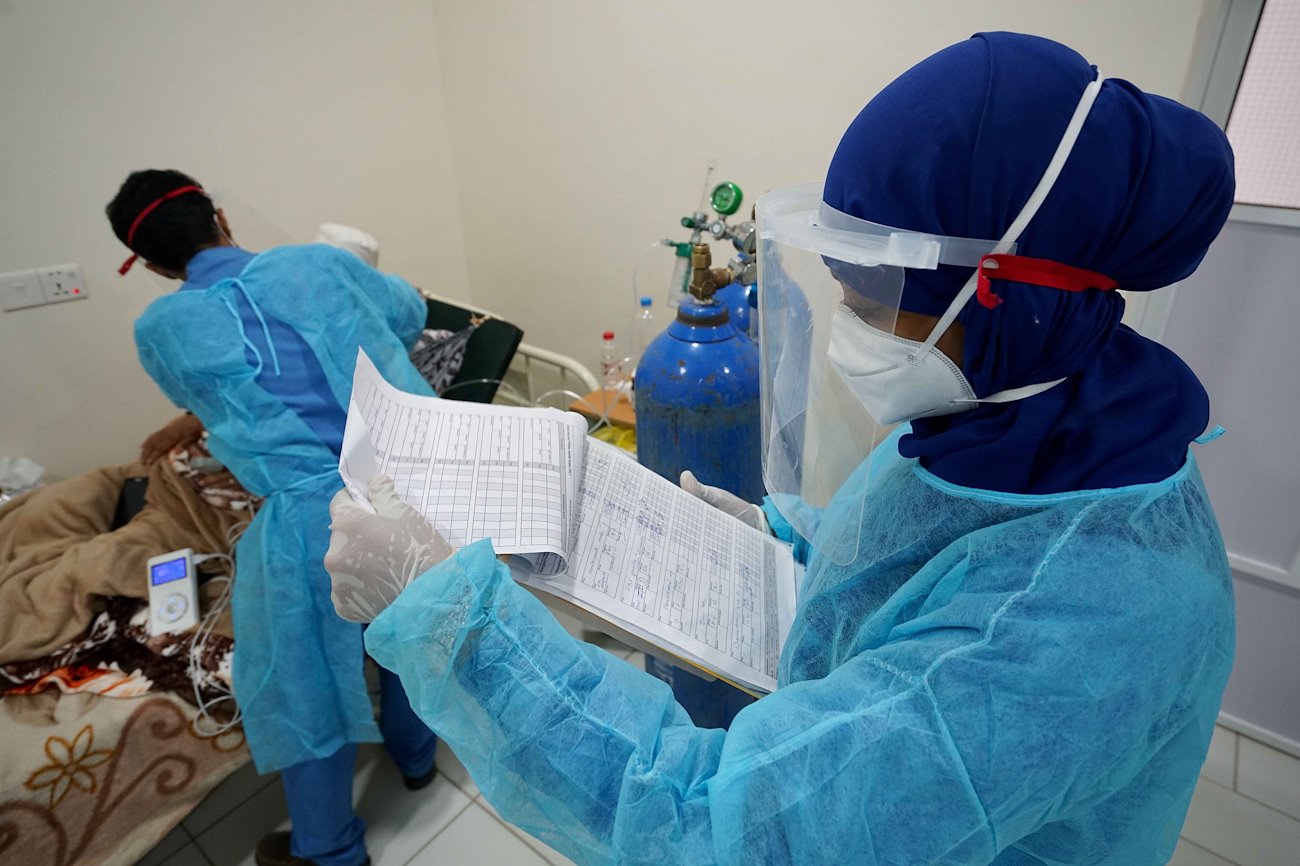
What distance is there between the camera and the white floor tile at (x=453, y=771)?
1.60m

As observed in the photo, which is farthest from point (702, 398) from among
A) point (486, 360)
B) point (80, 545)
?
point (80, 545)

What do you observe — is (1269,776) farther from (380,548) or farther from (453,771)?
(380,548)

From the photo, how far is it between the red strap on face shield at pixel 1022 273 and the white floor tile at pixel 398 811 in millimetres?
1628

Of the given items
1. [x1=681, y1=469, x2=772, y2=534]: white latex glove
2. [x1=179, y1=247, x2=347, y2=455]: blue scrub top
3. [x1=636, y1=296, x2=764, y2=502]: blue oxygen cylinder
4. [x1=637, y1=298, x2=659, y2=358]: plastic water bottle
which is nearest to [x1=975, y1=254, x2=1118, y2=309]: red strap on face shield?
[x1=681, y1=469, x2=772, y2=534]: white latex glove

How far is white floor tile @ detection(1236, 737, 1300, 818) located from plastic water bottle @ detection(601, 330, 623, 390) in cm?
192

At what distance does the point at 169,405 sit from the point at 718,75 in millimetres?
2072

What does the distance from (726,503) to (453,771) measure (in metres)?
Answer: 1.15

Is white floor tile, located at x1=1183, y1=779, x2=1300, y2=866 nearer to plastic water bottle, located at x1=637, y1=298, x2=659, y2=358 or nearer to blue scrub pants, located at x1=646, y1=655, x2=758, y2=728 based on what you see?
blue scrub pants, located at x1=646, y1=655, x2=758, y2=728

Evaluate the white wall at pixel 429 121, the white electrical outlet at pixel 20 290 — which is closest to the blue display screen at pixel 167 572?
the white wall at pixel 429 121

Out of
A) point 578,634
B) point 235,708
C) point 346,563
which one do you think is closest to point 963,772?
point 346,563

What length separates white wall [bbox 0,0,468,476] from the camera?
1796 mm

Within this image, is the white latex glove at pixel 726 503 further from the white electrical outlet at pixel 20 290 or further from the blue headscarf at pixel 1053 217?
the white electrical outlet at pixel 20 290

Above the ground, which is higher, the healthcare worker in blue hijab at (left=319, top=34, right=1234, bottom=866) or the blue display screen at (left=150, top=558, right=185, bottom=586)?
the healthcare worker in blue hijab at (left=319, top=34, right=1234, bottom=866)

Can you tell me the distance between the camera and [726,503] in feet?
3.38
